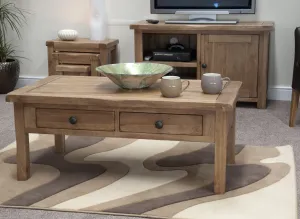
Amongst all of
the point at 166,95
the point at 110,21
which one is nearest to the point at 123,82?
the point at 166,95

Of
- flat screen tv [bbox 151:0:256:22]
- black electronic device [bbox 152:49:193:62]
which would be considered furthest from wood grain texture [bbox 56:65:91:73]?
flat screen tv [bbox 151:0:256:22]

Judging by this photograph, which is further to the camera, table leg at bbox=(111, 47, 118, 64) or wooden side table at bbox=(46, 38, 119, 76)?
table leg at bbox=(111, 47, 118, 64)

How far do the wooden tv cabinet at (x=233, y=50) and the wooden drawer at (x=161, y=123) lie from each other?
1920mm

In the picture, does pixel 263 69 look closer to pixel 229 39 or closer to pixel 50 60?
pixel 229 39

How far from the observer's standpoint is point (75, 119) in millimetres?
2738

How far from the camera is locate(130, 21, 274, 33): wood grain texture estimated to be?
4.31 metres

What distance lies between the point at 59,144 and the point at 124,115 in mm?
772

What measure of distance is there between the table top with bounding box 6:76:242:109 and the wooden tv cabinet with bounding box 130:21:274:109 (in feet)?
4.92

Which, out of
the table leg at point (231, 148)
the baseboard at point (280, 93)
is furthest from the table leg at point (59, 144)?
the baseboard at point (280, 93)

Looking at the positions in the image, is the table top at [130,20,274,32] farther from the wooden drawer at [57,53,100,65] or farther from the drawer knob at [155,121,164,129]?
the drawer knob at [155,121,164,129]

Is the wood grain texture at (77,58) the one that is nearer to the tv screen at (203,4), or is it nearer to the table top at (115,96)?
the tv screen at (203,4)

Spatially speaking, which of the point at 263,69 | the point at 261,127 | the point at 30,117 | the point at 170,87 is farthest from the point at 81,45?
the point at 170,87

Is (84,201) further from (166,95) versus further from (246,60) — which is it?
(246,60)

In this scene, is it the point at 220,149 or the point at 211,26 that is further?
the point at 211,26
